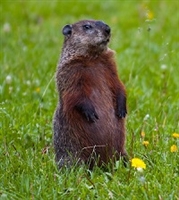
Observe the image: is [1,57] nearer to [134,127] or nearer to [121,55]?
[121,55]

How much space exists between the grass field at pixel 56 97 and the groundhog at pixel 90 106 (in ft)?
0.48

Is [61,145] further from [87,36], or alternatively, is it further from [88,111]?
[87,36]

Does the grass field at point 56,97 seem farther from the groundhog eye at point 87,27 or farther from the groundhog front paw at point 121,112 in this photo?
the groundhog eye at point 87,27

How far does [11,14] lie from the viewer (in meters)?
9.73

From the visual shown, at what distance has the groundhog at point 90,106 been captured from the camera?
471 cm

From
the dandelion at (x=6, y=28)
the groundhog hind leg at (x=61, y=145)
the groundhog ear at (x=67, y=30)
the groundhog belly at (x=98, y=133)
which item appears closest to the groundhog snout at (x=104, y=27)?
the groundhog ear at (x=67, y=30)

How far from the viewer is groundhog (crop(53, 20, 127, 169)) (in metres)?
4.71

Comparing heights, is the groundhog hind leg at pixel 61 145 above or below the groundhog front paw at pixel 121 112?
below

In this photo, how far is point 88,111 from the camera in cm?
463

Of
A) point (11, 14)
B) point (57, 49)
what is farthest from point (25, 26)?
point (57, 49)

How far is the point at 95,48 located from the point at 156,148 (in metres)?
0.81

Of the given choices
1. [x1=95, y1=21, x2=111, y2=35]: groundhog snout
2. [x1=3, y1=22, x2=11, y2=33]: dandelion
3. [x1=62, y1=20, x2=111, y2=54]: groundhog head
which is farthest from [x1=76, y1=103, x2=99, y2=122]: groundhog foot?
[x1=3, y1=22, x2=11, y2=33]: dandelion

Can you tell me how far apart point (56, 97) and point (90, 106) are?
1.68 metres

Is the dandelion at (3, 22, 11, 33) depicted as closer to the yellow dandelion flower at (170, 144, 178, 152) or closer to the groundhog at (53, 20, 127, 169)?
the groundhog at (53, 20, 127, 169)
